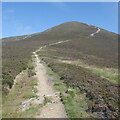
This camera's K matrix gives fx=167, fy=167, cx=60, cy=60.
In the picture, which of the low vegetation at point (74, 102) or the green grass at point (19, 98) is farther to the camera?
the green grass at point (19, 98)

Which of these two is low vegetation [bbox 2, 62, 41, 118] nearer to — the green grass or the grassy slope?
the green grass

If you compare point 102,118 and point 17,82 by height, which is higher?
point 102,118

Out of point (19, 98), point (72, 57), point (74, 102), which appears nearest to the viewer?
point (74, 102)

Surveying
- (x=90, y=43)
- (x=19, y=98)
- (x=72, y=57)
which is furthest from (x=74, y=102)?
(x=90, y=43)

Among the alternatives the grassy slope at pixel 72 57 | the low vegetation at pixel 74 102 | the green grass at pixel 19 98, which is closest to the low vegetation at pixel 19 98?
the green grass at pixel 19 98

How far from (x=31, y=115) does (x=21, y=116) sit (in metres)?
0.71

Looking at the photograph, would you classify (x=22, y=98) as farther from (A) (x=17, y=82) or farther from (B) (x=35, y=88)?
(A) (x=17, y=82)

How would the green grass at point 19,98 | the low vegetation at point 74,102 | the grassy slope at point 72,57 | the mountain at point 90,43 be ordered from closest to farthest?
the low vegetation at point 74,102, the green grass at point 19,98, the grassy slope at point 72,57, the mountain at point 90,43

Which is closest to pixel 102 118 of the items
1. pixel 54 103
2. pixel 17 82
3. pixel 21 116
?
pixel 54 103

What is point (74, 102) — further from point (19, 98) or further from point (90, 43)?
point (90, 43)

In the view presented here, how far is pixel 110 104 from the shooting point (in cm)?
1329

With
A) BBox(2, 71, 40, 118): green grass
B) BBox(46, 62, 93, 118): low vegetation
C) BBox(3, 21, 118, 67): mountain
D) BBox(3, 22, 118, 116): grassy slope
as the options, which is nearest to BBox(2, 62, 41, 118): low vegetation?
BBox(2, 71, 40, 118): green grass

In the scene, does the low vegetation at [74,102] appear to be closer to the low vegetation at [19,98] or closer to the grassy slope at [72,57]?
the grassy slope at [72,57]

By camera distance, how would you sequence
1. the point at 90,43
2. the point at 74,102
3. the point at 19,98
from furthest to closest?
the point at 90,43
the point at 19,98
the point at 74,102
